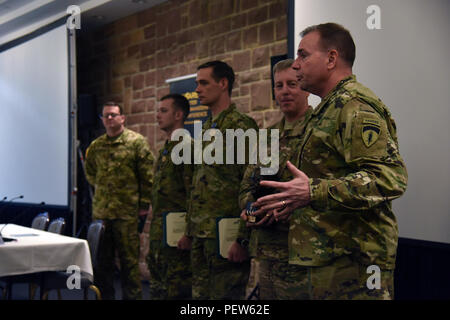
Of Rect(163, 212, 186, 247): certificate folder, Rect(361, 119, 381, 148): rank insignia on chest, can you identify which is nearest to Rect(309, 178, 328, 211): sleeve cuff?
Rect(361, 119, 381, 148): rank insignia on chest

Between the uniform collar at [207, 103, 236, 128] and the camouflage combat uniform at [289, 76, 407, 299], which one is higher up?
the uniform collar at [207, 103, 236, 128]

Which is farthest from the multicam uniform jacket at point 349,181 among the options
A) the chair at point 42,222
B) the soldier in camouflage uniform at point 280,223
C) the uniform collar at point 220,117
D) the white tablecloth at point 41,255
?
the chair at point 42,222

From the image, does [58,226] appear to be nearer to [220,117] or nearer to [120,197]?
[120,197]

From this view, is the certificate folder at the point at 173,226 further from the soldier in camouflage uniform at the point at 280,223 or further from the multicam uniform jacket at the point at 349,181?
the multicam uniform jacket at the point at 349,181

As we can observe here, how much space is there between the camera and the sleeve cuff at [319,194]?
4.82ft

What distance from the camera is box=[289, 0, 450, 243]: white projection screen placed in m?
2.30

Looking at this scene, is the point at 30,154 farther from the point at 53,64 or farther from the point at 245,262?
the point at 245,262

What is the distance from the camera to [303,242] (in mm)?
1645

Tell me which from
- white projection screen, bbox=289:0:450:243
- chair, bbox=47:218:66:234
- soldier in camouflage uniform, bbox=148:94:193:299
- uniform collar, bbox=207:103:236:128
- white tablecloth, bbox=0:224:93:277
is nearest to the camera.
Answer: white projection screen, bbox=289:0:450:243

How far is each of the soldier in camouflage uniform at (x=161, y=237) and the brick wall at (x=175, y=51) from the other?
3.63 ft

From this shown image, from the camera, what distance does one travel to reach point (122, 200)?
13.8ft

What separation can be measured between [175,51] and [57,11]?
188cm

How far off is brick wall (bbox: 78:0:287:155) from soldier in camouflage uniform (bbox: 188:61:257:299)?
1331 millimetres

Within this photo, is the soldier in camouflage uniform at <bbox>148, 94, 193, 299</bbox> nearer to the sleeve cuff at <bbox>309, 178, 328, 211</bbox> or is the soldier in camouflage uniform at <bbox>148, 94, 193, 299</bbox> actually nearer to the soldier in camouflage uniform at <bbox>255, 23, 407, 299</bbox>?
the soldier in camouflage uniform at <bbox>255, 23, 407, 299</bbox>
